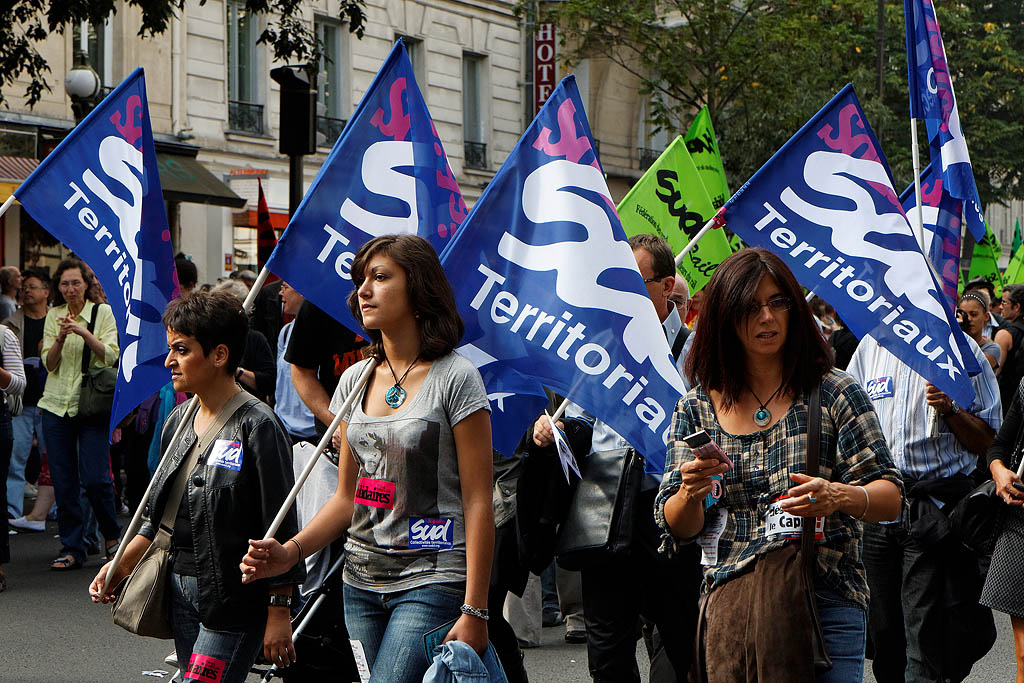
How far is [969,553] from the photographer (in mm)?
5930

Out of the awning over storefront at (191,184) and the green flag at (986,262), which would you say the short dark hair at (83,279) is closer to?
the green flag at (986,262)

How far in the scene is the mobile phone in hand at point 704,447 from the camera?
3338 mm

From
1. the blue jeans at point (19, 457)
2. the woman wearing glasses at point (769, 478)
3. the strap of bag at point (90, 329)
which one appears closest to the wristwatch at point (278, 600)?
the woman wearing glasses at point (769, 478)

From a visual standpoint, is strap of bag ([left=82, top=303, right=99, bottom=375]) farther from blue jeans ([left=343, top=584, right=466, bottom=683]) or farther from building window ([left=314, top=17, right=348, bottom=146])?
building window ([left=314, top=17, right=348, bottom=146])

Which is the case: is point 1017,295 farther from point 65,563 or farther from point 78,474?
point 65,563

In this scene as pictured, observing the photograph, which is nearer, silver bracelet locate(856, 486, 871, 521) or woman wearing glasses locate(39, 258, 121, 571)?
silver bracelet locate(856, 486, 871, 521)

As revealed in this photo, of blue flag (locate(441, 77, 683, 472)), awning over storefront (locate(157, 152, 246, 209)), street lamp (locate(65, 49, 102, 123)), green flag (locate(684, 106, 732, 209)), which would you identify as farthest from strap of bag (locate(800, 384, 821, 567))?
awning over storefront (locate(157, 152, 246, 209))

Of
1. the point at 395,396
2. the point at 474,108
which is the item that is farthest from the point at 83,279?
the point at 474,108

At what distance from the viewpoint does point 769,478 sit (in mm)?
3492

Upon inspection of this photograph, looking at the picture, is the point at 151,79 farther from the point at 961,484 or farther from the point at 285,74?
the point at 961,484

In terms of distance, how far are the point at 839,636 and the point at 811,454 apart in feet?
1.48

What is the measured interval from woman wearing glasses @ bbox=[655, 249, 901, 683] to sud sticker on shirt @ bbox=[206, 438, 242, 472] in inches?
48.1

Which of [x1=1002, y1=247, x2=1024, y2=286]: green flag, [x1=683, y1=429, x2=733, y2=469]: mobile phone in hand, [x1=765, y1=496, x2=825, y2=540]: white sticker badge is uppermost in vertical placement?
[x1=1002, y1=247, x2=1024, y2=286]: green flag

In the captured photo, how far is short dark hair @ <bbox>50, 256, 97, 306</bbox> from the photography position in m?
9.04
